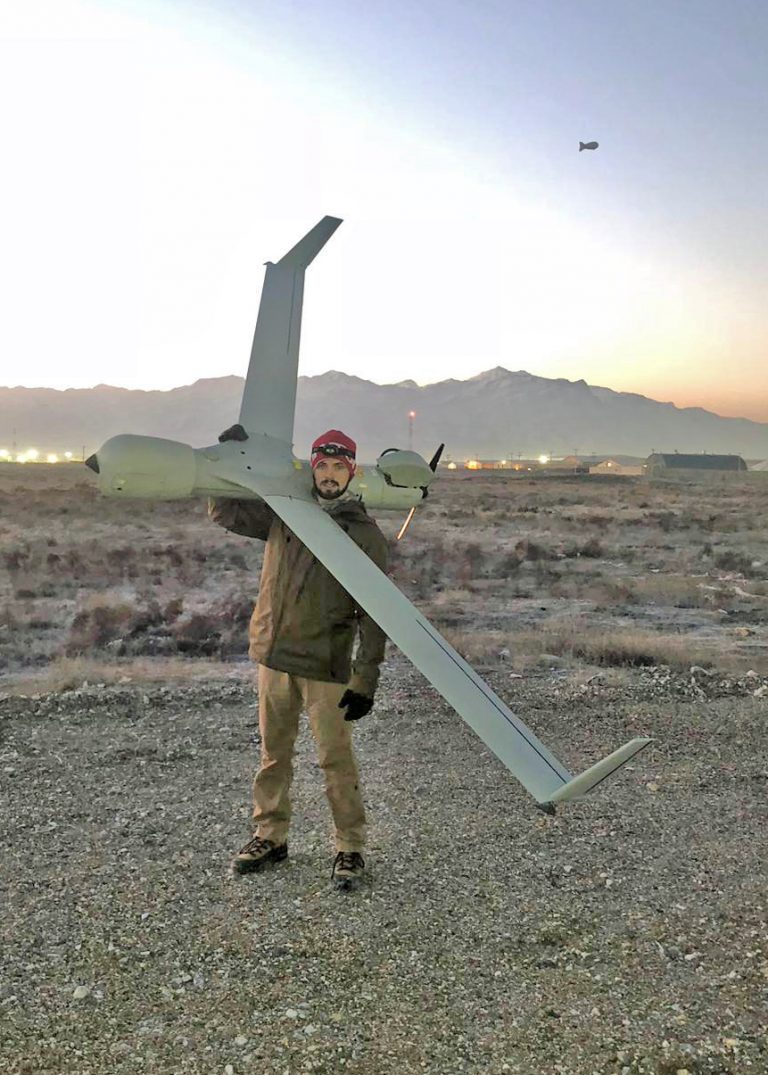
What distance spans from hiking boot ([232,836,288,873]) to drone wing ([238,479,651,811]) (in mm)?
2048

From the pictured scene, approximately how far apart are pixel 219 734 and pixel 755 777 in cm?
486

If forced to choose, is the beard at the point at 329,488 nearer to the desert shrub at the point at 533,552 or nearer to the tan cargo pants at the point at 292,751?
the tan cargo pants at the point at 292,751

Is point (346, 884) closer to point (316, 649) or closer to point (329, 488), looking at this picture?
point (316, 649)

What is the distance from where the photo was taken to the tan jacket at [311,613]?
15.3 feet

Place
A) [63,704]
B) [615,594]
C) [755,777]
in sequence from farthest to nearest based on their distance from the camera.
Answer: [615,594]
[63,704]
[755,777]

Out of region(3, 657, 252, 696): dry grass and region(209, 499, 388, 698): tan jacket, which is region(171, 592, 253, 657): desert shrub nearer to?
region(3, 657, 252, 696): dry grass

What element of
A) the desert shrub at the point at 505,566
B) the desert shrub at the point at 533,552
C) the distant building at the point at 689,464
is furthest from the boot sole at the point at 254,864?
the distant building at the point at 689,464

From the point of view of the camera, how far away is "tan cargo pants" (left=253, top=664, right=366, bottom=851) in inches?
186

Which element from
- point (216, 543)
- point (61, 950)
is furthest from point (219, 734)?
point (216, 543)

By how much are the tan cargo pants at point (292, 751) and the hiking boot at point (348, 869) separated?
0.05 metres

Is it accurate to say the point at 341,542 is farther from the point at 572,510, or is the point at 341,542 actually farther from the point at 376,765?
the point at 572,510

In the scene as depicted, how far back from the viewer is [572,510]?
38.2 metres

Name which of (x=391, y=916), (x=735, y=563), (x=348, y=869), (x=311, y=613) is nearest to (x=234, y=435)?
(x=311, y=613)

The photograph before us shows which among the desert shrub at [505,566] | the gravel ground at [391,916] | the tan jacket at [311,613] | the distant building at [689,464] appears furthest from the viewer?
the distant building at [689,464]
